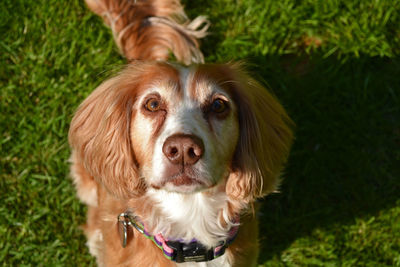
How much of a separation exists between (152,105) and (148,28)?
69.4 inches

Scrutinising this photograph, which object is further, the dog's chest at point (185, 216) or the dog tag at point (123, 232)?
the dog tag at point (123, 232)

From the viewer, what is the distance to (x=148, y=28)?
4.54m

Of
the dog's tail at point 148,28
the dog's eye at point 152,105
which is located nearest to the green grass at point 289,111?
the dog's tail at point 148,28

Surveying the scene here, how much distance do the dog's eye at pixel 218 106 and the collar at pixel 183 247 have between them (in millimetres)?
961

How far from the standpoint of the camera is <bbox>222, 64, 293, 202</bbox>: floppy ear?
3168 millimetres

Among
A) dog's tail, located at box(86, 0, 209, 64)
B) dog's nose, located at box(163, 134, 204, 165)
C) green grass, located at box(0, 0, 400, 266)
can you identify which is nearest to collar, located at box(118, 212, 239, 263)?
dog's nose, located at box(163, 134, 204, 165)

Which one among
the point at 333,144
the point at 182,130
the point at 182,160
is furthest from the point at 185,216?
the point at 333,144

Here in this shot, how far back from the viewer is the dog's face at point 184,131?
8.86 feet

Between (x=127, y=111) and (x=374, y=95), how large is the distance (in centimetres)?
319

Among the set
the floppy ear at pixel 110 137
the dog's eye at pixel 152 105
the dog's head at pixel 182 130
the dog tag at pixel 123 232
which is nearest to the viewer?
the dog's head at pixel 182 130

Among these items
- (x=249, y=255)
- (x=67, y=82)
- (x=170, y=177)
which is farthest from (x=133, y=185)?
(x=67, y=82)

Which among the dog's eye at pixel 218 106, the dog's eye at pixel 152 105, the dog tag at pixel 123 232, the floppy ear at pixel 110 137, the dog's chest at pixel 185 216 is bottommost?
the dog tag at pixel 123 232

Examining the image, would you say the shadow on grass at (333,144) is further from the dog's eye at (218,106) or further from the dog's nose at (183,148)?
the dog's nose at (183,148)

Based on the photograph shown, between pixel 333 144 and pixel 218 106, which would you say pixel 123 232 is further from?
pixel 333 144
